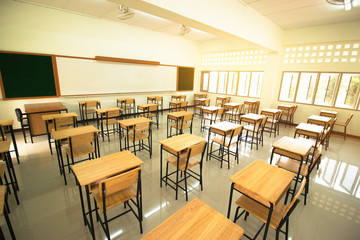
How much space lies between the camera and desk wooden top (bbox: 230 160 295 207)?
1510 millimetres

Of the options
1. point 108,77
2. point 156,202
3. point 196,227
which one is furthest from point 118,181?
point 108,77

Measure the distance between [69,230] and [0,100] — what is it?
15.9ft

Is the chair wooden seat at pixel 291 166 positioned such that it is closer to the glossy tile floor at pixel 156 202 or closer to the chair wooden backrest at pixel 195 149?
the glossy tile floor at pixel 156 202

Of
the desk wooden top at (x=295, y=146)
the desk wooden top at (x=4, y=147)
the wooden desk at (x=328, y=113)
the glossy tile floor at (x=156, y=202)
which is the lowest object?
the glossy tile floor at (x=156, y=202)

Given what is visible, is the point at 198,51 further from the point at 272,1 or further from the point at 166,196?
the point at 166,196

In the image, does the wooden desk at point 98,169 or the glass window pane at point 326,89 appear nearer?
the wooden desk at point 98,169

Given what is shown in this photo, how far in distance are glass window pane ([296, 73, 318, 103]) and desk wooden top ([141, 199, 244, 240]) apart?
7004 mm

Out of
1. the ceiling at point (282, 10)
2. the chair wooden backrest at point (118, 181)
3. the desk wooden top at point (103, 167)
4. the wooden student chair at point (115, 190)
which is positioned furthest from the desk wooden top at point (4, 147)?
the ceiling at point (282, 10)

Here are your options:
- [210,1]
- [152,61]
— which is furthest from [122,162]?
[152,61]

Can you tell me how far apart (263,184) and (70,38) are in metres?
6.51

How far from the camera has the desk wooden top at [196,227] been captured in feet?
3.51

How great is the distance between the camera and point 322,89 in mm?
5984

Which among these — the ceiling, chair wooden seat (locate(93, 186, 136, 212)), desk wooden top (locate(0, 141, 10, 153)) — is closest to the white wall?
the ceiling

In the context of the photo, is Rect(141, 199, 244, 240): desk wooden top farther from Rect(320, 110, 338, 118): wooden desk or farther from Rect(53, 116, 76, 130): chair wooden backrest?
Rect(320, 110, 338, 118): wooden desk
